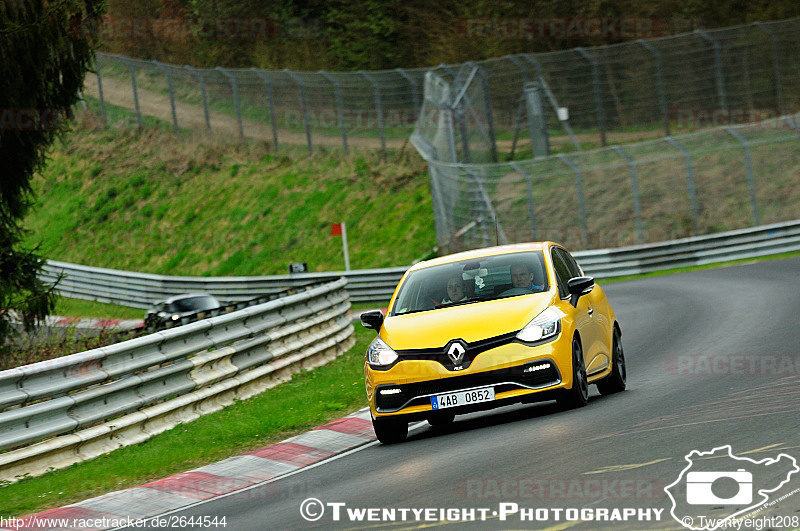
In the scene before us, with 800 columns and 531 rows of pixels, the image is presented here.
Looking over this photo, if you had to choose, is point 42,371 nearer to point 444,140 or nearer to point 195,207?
point 444,140

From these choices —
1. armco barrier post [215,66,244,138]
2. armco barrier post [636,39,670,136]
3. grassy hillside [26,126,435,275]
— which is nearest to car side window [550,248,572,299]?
grassy hillside [26,126,435,275]

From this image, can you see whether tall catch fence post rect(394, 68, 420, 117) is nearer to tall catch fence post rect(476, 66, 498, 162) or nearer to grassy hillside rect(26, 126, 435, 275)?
grassy hillside rect(26, 126, 435, 275)

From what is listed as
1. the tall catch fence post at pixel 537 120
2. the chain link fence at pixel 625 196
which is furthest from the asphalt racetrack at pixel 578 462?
the tall catch fence post at pixel 537 120

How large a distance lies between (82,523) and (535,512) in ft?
11.3

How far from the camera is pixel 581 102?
4147cm

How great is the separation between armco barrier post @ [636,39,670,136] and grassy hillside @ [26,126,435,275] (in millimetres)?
8429

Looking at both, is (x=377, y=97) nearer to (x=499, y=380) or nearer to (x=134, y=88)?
(x=134, y=88)

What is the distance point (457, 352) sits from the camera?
10227 millimetres

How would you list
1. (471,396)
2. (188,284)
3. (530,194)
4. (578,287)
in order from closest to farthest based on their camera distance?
(471,396) < (578,287) < (530,194) < (188,284)

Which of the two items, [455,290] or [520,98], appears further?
[520,98]

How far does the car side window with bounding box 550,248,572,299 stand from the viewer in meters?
11.3

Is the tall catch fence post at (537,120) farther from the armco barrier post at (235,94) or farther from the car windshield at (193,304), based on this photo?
the armco barrier post at (235,94)

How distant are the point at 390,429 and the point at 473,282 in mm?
1660

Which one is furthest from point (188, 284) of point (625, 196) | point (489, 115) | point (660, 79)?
point (660, 79)
